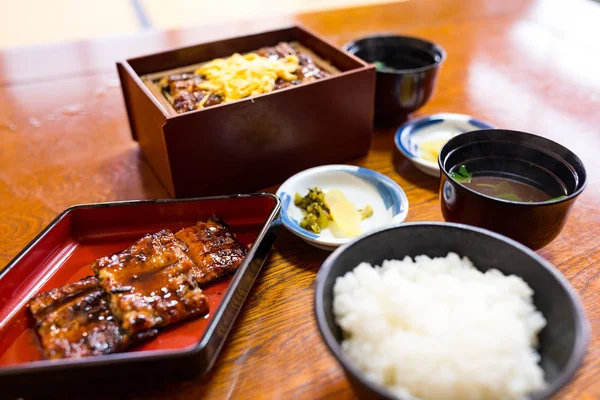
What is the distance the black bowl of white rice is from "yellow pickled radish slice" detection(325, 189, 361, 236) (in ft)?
1.10

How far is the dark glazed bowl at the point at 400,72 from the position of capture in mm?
1837

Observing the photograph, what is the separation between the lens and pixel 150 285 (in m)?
1.16

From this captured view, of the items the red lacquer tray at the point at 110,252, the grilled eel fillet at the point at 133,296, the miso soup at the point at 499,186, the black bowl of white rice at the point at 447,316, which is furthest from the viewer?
the miso soup at the point at 499,186

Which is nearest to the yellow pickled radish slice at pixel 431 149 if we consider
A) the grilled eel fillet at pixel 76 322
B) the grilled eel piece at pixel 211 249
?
the grilled eel piece at pixel 211 249

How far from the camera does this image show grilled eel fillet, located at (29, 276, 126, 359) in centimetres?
104

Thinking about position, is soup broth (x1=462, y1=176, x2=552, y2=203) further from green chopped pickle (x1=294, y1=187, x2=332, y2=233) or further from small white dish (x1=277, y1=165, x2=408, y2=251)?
green chopped pickle (x1=294, y1=187, x2=332, y2=233)

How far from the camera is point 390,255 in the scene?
1095mm

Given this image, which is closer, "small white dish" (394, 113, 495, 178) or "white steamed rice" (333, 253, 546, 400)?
"white steamed rice" (333, 253, 546, 400)

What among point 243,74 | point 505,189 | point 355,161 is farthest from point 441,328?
point 243,74

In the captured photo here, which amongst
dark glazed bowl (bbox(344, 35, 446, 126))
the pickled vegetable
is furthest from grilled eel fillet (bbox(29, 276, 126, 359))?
dark glazed bowl (bbox(344, 35, 446, 126))

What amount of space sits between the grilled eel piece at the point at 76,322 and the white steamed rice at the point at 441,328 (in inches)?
19.8

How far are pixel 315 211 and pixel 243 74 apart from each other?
0.55m

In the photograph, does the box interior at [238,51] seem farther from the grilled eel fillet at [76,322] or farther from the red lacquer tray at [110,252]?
the grilled eel fillet at [76,322]

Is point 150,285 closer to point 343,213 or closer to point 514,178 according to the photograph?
point 343,213
